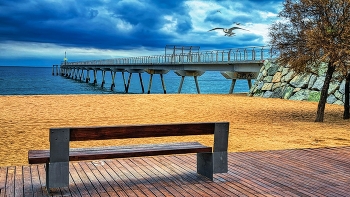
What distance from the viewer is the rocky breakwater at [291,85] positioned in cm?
2466

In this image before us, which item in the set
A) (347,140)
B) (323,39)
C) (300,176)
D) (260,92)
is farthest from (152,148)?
(260,92)

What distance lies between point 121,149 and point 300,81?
24081 millimetres

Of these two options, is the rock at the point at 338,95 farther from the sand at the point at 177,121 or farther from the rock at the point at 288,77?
the rock at the point at 288,77

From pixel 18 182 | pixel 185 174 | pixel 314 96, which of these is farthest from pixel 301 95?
pixel 18 182

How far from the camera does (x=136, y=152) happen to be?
5.80m

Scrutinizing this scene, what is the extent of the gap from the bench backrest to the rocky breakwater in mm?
17931

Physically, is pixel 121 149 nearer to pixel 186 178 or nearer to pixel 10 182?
pixel 186 178

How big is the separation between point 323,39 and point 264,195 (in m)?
9.92

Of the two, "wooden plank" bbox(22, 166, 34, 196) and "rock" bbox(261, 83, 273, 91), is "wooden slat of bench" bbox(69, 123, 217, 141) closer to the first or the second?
"wooden plank" bbox(22, 166, 34, 196)

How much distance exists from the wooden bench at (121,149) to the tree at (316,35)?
8806mm

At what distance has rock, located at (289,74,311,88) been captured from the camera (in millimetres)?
27625

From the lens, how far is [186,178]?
249 inches

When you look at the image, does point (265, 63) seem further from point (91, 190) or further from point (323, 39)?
point (91, 190)

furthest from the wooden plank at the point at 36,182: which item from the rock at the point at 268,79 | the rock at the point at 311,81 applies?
the rock at the point at 268,79
